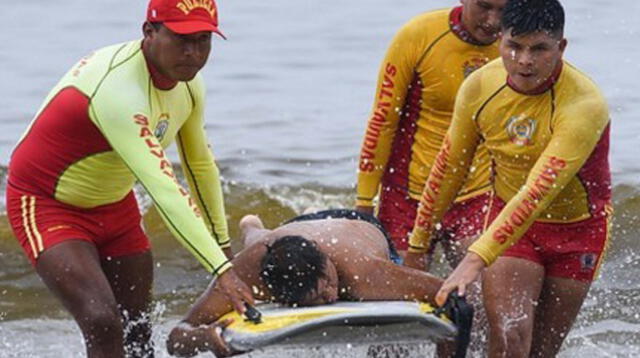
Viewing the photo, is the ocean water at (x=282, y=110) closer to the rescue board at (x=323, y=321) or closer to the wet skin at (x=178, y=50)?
the rescue board at (x=323, y=321)

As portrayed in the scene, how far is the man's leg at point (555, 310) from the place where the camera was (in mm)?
8031

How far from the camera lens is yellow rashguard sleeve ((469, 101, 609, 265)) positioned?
752 centimetres

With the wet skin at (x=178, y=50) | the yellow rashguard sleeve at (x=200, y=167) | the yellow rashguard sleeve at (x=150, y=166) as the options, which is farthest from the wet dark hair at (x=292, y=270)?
the wet skin at (x=178, y=50)

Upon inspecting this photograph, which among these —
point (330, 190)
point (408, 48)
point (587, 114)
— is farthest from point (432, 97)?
point (330, 190)

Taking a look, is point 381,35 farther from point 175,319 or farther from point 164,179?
point 164,179

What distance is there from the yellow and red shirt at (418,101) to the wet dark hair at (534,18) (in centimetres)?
140

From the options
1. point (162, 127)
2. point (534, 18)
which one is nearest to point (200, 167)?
point (162, 127)

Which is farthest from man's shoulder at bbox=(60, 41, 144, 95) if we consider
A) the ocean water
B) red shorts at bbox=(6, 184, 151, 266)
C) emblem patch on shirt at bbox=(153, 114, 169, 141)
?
the ocean water

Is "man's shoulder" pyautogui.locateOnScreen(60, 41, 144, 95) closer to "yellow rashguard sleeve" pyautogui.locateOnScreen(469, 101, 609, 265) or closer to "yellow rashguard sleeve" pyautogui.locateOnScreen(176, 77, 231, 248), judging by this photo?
"yellow rashguard sleeve" pyautogui.locateOnScreen(176, 77, 231, 248)

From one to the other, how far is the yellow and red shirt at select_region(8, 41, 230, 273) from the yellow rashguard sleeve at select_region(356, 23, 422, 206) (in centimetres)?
138

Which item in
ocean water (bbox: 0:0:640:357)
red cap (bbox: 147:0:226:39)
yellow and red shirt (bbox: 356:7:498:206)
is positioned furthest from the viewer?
ocean water (bbox: 0:0:640:357)

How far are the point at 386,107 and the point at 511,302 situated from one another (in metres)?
1.82

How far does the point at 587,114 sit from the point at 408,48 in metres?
1.81

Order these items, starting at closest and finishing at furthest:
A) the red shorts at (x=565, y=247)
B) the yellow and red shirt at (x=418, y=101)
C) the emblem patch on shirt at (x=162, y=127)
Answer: the emblem patch on shirt at (x=162, y=127)
the red shorts at (x=565, y=247)
the yellow and red shirt at (x=418, y=101)
